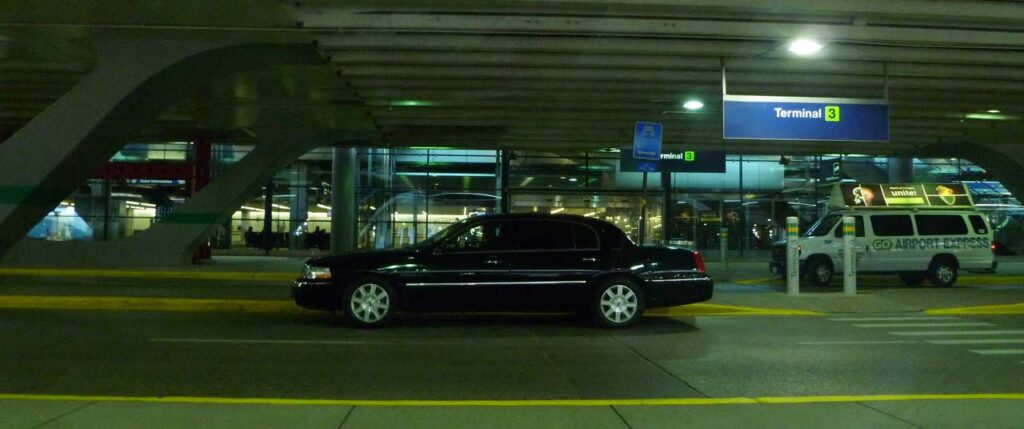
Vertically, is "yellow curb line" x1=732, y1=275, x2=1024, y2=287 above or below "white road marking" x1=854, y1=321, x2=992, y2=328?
above

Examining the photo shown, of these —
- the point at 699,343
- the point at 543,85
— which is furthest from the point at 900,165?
the point at 699,343

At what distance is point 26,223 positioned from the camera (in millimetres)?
17422

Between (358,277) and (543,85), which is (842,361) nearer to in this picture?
(358,277)

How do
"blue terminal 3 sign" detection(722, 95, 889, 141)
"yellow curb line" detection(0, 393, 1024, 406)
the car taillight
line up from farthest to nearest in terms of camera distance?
"blue terminal 3 sign" detection(722, 95, 889, 141)
the car taillight
"yellow curb line" detection(0, 393, 1024, 406)

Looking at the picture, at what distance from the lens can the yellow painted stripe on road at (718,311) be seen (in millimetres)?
12914

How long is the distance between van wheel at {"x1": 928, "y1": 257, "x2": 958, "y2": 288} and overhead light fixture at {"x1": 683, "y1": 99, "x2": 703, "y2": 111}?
644 cm

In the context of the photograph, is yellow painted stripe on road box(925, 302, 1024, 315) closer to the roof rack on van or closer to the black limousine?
the black limousine

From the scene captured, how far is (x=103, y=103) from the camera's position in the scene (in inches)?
631

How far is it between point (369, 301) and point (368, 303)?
3 centimetres

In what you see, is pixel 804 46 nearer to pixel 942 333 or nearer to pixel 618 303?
pixel 942 333

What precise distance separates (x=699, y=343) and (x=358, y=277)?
14.5 ft

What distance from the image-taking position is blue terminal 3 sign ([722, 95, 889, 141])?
14.5 m

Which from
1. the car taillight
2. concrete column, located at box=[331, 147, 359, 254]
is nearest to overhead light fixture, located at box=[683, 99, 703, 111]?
the car taillight

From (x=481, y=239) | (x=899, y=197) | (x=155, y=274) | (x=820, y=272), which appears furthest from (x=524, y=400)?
(x=155, y=274)
